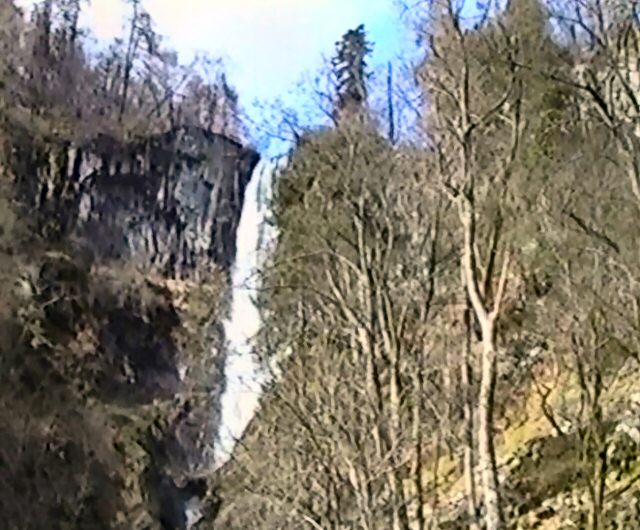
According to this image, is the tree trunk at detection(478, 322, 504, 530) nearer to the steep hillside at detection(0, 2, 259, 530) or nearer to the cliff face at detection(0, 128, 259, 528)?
the steep hillside at detection(0, 2, 259, 530)

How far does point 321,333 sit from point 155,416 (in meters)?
25.1

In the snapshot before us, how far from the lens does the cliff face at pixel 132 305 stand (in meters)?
39.4

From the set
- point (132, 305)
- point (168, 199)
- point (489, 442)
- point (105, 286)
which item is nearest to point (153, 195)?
point (168, 199)

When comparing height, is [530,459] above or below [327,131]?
below

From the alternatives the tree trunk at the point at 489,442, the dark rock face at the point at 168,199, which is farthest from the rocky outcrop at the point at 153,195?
the tree trunk at the point at 489,442

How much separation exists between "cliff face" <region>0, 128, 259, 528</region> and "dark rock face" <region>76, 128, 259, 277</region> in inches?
3.0

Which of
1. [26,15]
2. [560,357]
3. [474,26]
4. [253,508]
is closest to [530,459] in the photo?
[560,357]

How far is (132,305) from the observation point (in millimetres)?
53469

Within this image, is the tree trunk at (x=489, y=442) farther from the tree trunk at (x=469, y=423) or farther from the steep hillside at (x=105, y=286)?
the steep hillside at (x=105, y=286)

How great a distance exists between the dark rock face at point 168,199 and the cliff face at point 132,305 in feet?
0.25

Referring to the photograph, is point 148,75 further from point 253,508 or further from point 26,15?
point 253,508

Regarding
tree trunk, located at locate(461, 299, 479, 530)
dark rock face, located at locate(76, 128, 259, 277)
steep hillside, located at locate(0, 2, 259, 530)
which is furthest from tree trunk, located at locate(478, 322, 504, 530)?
dark rock face, located at locate(76, 128, 259, 277)

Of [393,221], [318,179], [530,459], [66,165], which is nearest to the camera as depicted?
[393,221]

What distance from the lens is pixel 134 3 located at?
63.9 meters
